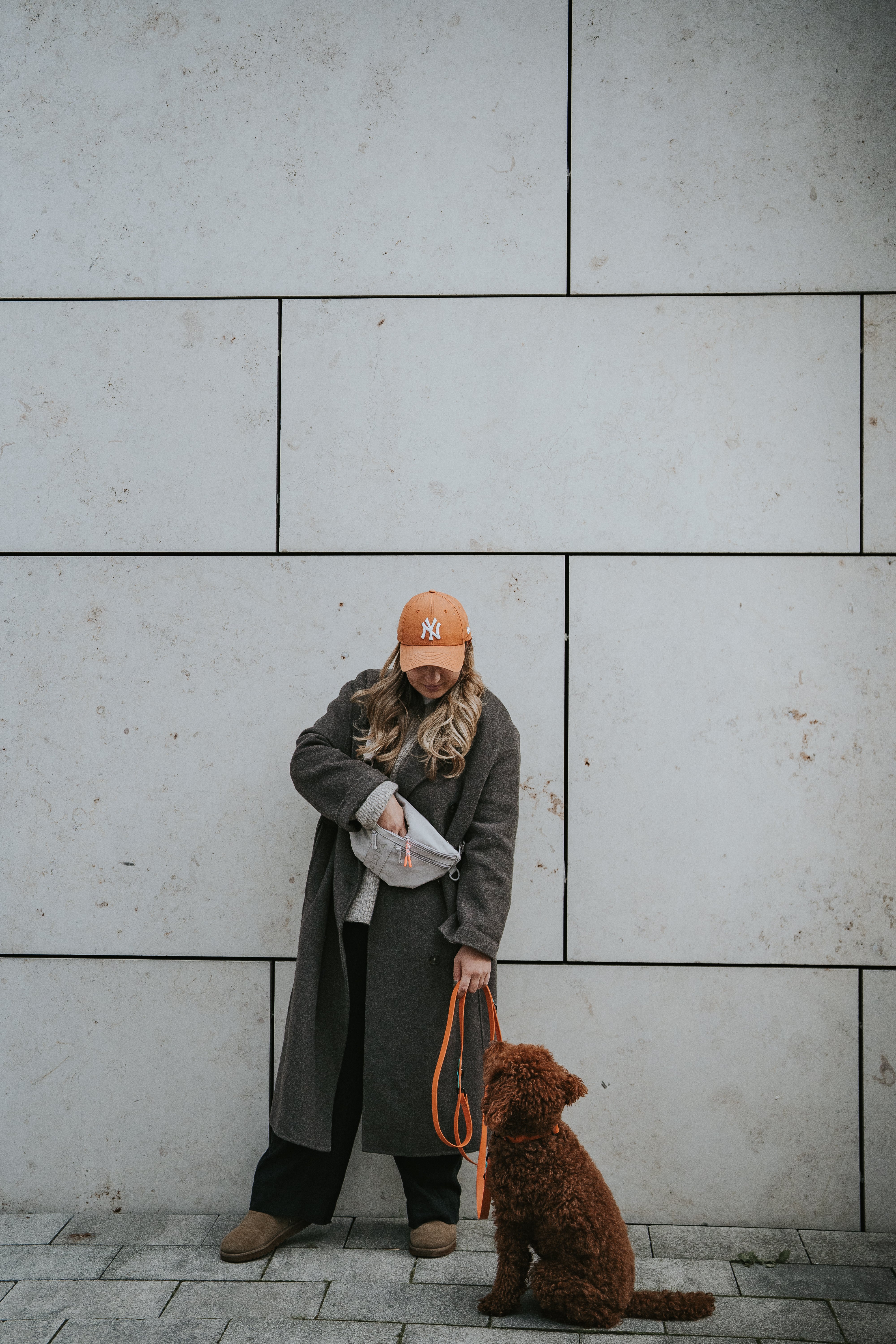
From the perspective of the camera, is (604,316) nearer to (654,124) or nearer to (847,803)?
(654,124)

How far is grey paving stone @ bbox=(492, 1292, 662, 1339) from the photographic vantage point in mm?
2674

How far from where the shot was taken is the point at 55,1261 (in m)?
3.15

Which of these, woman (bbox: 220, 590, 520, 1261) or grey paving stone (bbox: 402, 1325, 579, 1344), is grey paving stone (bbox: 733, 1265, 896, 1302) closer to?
grey paving stone (bbox: 402, 1325, 579, 1344)

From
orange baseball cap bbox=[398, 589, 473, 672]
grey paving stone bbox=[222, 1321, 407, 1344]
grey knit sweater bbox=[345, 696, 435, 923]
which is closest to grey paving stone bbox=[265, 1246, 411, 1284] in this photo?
grey paving stone bbox=[222, 1321, 407, 1344]

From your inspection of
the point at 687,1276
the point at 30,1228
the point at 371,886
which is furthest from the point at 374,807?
the point at 30,1228

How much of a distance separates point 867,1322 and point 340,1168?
1.70 meters

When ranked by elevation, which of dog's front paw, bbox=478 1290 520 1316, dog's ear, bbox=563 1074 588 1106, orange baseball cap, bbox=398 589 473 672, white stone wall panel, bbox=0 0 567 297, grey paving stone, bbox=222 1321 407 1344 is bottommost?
grey paving stone, bbox=222 1321 407 1344

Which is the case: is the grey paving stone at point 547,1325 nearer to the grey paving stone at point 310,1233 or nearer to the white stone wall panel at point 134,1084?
the grey paving stone at point 310,1233

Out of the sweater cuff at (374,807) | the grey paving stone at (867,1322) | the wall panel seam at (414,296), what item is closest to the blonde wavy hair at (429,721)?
the sweater cuff at (374,807)

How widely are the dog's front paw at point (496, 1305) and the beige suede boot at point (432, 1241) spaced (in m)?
0.38

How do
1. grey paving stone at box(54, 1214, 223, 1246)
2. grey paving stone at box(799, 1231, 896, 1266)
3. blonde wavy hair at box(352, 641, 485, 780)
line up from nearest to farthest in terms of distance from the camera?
blonde wavy hair at box(352, 641, 485, 780) → grey paving stone at box(799, 1231, 896, 1266) → grey paving stone at box(54, 1214, 223, 1246)

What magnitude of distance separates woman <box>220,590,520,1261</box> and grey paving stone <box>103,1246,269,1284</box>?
50 mm

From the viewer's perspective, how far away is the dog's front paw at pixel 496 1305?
2.72 metres

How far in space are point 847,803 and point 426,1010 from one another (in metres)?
1.73
